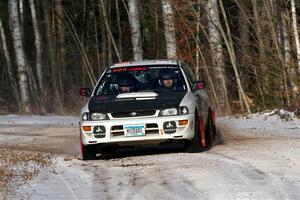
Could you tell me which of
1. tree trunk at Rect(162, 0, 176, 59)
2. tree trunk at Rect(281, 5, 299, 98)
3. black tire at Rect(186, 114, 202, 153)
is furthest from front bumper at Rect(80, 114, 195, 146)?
tree trunk at Rect(162, 0, 176, 59)

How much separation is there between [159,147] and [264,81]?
9.08 meters

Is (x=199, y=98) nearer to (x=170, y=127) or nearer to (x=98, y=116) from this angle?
(x=170, y=127)

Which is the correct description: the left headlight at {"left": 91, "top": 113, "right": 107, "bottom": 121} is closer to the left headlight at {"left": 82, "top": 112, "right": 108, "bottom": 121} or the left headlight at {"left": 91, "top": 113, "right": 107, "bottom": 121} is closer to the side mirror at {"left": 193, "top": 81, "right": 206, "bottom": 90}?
the left headlight at {"left": 82, "top": 112, "right": 108, "bottom": 121}

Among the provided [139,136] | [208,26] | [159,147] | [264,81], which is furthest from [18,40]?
[139,136]

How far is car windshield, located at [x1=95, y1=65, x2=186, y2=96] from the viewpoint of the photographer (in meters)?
14.2

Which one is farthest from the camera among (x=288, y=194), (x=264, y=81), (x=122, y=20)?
(x=122, y=20)

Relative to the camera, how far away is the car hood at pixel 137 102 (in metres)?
13.0

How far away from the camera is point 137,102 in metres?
13.2

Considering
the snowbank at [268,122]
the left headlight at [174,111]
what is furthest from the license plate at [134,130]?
the snowbank at [268,122]

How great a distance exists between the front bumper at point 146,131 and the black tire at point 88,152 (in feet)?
0.63

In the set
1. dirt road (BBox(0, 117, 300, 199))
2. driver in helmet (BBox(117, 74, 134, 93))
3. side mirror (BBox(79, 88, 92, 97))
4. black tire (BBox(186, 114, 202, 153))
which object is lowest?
dirt road (BBox(0, 117, 300, 199))

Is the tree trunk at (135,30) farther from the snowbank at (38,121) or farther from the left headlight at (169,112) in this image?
the left headlight at (169,112)

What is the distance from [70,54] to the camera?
46.8 m

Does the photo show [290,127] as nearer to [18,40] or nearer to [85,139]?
[85,139]
